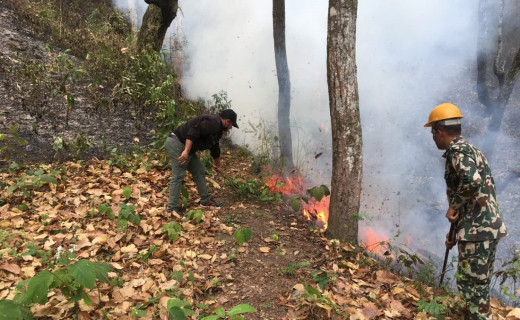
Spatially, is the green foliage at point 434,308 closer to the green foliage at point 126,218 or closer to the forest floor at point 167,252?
the forest floor at point 167,252

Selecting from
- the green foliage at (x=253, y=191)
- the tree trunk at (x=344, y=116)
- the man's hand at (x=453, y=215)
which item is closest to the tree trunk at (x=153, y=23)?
the green foliage at (x=253, y=191)

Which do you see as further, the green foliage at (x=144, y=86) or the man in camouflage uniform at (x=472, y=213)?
the green foliage at (x=144, y=86)

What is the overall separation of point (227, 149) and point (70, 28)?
5912mm

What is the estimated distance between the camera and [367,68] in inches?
459

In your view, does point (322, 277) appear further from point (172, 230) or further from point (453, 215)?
point (172, 230)

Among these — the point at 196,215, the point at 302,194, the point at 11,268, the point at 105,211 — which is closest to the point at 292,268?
the point at 196,215

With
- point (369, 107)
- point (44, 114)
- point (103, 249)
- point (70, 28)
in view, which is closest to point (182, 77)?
point (70, 28)

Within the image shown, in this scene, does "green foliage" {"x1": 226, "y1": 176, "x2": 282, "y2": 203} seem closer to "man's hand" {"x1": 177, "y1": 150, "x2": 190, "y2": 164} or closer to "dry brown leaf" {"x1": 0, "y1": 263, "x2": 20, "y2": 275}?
"man's hand" {"x1": 177, "y1": 150, "x2": 190, "y2": 164}

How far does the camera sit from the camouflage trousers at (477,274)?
123 inches

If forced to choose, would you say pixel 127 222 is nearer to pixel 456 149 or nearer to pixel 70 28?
pixel 456 149

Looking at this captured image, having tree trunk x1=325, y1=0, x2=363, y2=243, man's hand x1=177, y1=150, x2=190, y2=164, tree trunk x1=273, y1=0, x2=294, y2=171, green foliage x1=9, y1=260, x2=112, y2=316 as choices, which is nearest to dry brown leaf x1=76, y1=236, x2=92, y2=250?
green foliage x1=9, y1=260, x2=112, y2=316

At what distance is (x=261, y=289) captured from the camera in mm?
3340

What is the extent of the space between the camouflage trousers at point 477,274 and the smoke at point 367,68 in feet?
19.9

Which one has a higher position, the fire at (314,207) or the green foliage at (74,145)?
the green foliage at (74,145)
